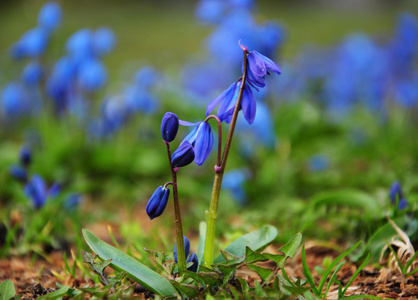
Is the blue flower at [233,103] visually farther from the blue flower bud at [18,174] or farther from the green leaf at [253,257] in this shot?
the blue flower bud at [18,174]

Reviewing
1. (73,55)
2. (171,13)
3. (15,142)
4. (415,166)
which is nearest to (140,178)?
(73,55)

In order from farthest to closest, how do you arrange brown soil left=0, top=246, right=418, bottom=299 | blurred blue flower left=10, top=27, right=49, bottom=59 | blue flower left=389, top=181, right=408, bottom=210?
blurred blue flower left=10, top=27, right=49, bottom=59
blue flower left=389, top=181, right=408, bottom=210
brown soil left=0, top=246, right=418, bottom=299

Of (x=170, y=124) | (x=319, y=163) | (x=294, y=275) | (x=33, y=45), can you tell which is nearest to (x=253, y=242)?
(x=294, y=275)

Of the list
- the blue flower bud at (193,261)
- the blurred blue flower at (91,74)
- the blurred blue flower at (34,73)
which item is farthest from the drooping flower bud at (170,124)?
the blurred blue flower at (34,73)

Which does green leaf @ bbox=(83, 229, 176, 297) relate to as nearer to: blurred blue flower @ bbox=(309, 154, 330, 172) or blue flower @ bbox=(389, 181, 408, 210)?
blue flower @ bbox=(389, 181, 408, 210)

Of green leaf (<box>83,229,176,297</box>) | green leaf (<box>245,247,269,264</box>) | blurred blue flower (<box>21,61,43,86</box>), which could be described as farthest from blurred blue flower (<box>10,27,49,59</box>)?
green leaf (<box>245,247,269,264</box>)
